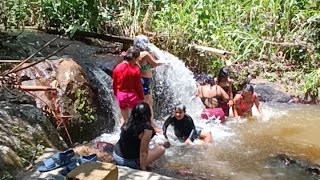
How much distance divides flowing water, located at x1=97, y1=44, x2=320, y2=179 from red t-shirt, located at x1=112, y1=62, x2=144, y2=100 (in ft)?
2.94

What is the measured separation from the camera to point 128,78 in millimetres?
6531

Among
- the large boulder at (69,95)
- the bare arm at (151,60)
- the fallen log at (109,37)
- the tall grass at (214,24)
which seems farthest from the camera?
the tall grass at (214,24)

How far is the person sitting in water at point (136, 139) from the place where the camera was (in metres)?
5.27

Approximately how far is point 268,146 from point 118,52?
3578 mm

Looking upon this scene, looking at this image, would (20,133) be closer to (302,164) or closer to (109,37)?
(302,164)

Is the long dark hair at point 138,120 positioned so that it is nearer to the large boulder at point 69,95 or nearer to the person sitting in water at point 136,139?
the person sitting in water at point 136,139

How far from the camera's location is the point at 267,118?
850 cm

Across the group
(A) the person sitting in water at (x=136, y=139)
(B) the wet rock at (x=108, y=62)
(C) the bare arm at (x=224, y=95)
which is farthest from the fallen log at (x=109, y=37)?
(A) the person sitting in water at (x=136, y=139)

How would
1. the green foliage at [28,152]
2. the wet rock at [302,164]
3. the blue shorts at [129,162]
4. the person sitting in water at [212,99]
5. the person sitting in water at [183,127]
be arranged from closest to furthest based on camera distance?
1. the green foliage at [28,152]
2. the blue shorts at [129,162]
3. the wet rock at [302,164]
4. the person sitting in water at [183,127]
5. the person sitting in water at [212,99]

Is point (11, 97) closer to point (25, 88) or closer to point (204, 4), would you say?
point (25, 88)

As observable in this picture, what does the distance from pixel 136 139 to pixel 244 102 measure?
338 centimetres

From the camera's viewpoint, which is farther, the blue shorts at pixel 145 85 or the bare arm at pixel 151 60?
the blue shorts at pixel 145 85

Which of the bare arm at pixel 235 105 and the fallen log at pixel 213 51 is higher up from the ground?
the fallen log at pixel 213 51

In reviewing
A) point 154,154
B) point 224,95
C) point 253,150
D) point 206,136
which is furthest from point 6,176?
point 224,95
